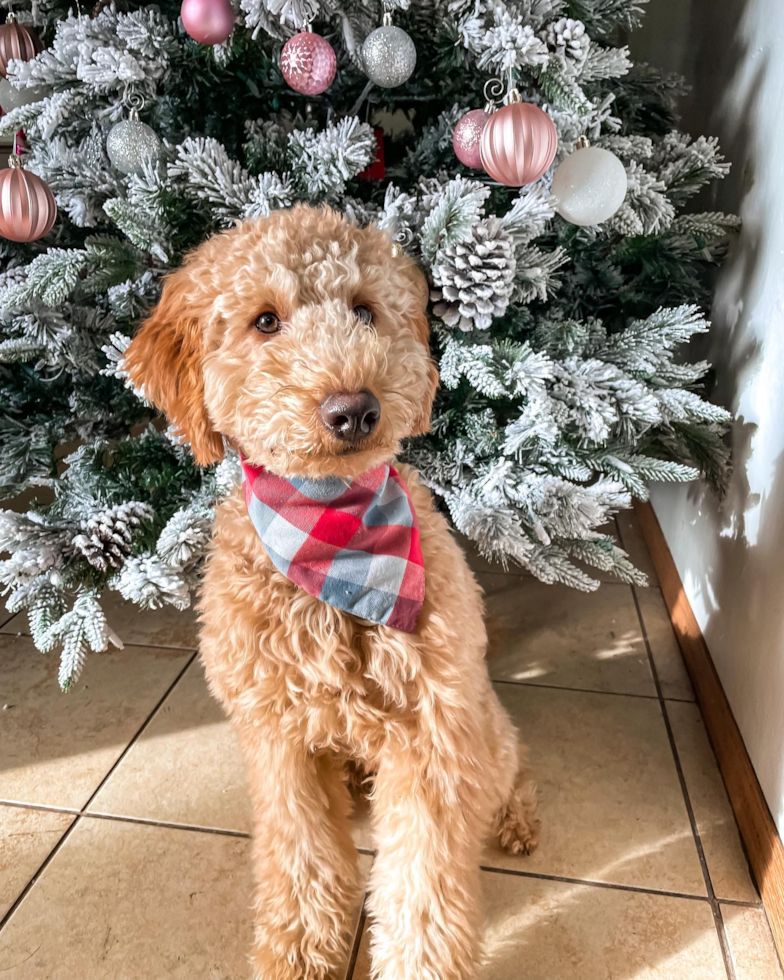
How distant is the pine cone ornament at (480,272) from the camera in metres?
1.09

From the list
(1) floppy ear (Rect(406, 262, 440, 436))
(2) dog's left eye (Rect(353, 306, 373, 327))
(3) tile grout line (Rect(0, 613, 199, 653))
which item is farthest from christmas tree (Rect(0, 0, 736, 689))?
(3) tile grout line (Rect(0, 613, 199, 653))

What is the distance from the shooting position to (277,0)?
3.30 ft

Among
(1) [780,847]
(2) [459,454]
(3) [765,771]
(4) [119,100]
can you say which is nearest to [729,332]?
(2) [459,454]

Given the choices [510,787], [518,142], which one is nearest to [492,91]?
[518,142]

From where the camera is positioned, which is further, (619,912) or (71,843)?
(71,843)

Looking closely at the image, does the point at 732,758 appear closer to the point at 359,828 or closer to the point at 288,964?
the point at 359,828

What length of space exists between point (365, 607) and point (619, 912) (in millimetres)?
655

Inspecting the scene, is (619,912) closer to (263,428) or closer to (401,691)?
(401,691)

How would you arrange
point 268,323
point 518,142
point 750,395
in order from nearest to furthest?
point 268,323 → point 518,142 → point 750,395

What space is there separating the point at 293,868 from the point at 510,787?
353mm

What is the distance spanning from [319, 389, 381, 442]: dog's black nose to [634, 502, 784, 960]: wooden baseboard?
35.3 inches

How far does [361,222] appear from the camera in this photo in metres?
1.23

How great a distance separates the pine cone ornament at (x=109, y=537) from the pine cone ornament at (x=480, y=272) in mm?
659

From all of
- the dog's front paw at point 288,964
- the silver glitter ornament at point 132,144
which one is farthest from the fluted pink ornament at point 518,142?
the dog's front paw at point 288,964
